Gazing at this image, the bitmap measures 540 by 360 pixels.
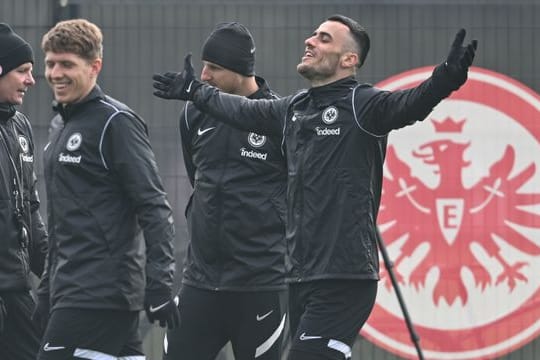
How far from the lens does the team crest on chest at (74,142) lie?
629cm

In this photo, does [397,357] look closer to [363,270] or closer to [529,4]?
[529,4]

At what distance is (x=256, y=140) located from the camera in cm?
755

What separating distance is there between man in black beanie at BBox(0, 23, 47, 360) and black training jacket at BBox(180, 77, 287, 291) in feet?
2.60

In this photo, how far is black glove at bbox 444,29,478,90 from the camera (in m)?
6.09

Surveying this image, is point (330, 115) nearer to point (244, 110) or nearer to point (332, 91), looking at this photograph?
point (332, 91)

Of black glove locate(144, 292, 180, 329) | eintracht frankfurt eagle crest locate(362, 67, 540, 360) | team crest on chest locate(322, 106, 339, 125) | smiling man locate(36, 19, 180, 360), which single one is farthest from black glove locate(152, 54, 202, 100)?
eintracht frankfurt eagle crest locate(362, 67, 540, 360)

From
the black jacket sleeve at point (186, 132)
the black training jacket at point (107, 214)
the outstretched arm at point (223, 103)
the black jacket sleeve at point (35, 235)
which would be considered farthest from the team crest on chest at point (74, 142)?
the black jacket sleeve at point (186, 132)

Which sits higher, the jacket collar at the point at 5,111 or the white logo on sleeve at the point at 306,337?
the jacket collar at the point at 5,111

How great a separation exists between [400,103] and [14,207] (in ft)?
6.39

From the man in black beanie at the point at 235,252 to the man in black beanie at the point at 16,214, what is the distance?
2.41 feet

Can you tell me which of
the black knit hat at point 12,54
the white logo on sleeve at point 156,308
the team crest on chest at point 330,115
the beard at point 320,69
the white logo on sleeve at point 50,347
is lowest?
the white logo on sleeve at point 50,347

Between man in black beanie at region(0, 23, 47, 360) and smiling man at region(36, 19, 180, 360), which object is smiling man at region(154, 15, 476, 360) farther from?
man in black beanie at region(0, 23, 47, 360)

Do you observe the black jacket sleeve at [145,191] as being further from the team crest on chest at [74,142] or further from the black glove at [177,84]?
the black glove at [177,84]

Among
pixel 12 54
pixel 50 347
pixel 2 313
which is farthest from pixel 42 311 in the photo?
pixel 12 54
